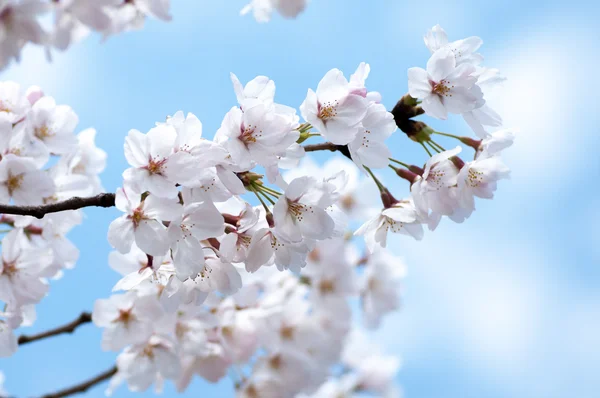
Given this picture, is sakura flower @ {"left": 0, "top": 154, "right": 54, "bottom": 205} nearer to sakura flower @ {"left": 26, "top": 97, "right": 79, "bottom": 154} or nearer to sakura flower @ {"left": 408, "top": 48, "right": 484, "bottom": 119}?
sakura flower @ {"left": 26, "top": 97, "right": 79, "bottom": 154}

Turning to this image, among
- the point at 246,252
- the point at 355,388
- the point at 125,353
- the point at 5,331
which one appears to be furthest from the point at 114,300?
the point at 355,388

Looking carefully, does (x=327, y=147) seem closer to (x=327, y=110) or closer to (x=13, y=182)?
(x=327, y=110)

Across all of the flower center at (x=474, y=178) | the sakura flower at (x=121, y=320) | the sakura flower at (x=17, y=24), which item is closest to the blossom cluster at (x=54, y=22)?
the sakura flower at (x=17, y=24)

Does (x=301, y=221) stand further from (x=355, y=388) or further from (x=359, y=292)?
(x=355, y=388)

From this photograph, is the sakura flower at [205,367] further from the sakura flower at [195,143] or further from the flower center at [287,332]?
the sakura flower at [195,143]

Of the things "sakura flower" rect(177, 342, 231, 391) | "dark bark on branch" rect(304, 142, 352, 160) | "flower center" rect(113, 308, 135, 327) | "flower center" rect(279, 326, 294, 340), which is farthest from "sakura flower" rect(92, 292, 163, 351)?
"flower center" rect(279, 326, 294, 340)

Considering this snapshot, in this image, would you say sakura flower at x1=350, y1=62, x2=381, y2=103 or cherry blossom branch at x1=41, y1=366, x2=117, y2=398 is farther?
cherry blossom branch at x1=41, y1=366, x2=117, y2=398
